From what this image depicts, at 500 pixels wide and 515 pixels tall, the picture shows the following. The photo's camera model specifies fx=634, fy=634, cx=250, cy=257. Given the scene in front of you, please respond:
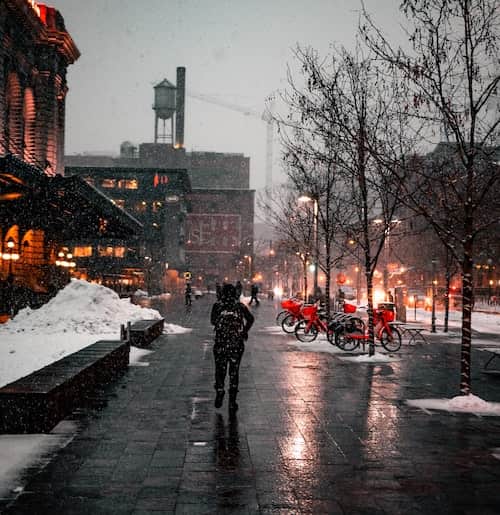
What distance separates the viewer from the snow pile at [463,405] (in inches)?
384

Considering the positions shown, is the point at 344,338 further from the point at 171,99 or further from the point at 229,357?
the point at 171,99

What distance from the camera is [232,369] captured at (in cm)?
957

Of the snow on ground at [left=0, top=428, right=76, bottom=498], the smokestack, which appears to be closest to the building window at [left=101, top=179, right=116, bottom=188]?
the smokestack

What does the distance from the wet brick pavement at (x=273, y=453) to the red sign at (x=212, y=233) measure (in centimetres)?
11020

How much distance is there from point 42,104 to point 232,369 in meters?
39.2

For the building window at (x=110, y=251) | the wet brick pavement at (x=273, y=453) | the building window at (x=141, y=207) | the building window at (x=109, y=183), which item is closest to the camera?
the wet brick pavement at (x=273, y=453)

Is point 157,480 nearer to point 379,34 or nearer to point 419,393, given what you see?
point 419,393

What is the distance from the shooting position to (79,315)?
813 inches

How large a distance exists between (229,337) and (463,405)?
386cm

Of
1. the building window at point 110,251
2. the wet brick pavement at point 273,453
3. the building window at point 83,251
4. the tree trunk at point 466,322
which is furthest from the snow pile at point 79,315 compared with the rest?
the building window at point 110,251

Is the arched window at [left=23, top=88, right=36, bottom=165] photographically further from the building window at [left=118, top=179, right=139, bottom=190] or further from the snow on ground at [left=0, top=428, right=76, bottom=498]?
the building window at [left=118, top=179, right=139, bottom=190]

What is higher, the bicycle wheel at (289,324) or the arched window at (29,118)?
the arched window at (29,118)

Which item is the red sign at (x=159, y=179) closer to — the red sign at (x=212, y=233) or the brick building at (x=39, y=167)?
the red sign at (x=212, y=233)

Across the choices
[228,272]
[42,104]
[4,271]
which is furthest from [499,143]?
[228,272]
